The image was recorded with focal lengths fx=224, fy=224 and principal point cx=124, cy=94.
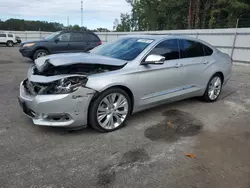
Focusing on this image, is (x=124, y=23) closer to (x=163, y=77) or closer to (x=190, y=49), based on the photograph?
(x=190, y=49)

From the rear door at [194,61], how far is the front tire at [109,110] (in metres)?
1.55

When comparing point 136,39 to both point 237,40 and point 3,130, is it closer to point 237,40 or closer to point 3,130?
point 3,130

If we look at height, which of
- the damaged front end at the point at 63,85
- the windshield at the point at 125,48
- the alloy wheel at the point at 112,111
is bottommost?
the alloy wheel at the point at 112,111

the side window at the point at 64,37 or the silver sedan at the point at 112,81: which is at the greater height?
the side window at the point at 64,37

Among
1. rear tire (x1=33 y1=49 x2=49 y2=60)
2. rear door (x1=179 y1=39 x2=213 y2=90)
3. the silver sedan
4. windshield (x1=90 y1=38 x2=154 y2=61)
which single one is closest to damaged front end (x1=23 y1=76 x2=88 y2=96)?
the silver sedan

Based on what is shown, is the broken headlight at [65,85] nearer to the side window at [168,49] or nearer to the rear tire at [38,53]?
the side window at [168,49]

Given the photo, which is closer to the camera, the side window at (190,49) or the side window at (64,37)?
the side window at (190,49)

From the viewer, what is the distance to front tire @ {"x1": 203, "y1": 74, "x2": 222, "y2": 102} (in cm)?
503

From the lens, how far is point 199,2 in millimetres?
21875

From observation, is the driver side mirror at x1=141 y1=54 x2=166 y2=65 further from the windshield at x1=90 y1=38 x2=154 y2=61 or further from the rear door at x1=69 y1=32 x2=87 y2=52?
the rear door at x1=69 y1=32 x2=87 y2=52

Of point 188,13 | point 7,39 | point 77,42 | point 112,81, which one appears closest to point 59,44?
point 77,42

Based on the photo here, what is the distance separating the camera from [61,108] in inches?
118

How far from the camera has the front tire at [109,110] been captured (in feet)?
10.6

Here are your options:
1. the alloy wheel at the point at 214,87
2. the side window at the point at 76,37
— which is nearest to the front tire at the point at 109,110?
the alloy wheel at the point at 214,87
